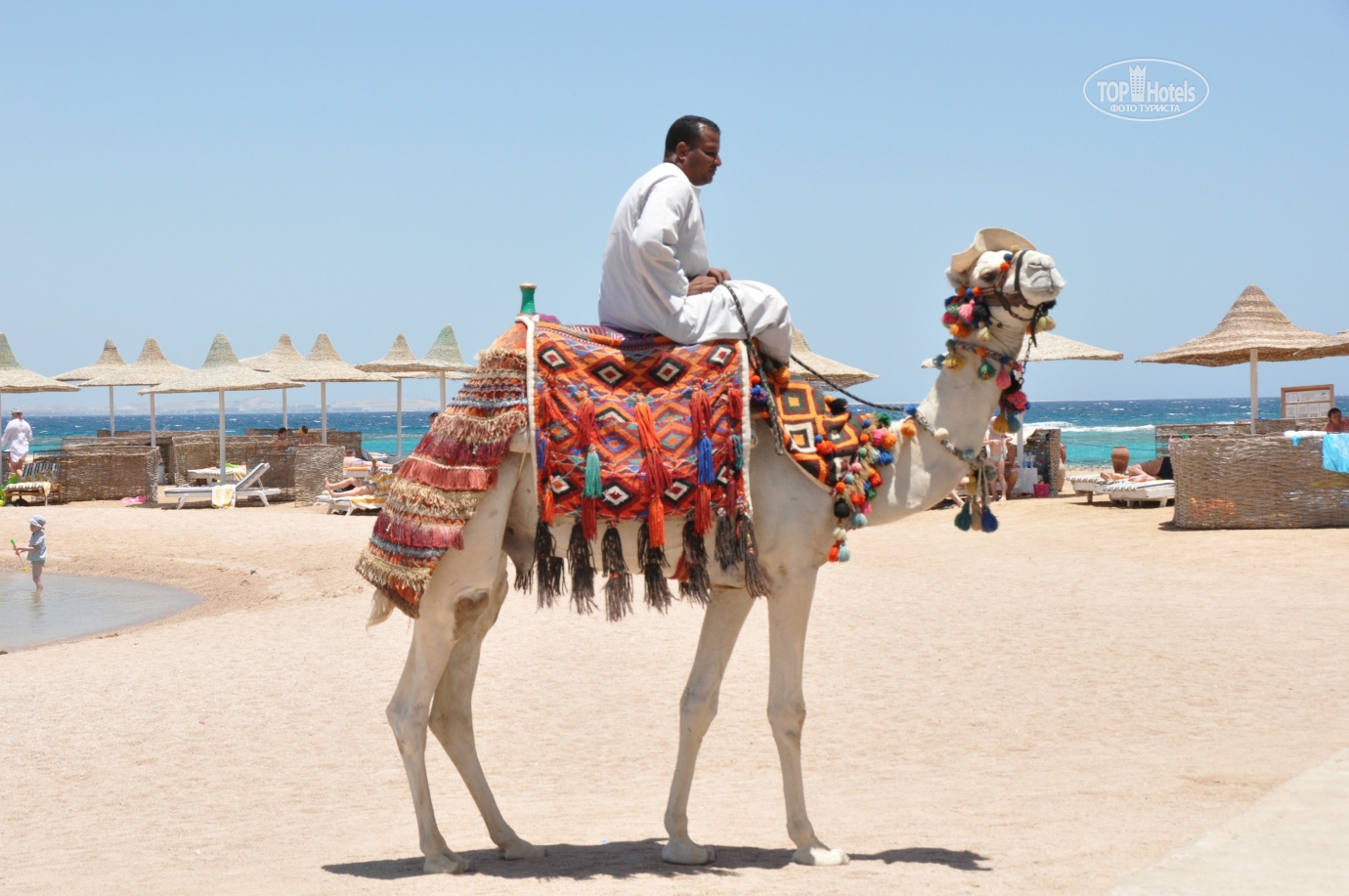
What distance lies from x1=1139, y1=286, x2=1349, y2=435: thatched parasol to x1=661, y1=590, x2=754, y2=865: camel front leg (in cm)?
1672

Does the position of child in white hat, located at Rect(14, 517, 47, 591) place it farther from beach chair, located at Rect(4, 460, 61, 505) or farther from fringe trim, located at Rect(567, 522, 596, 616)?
fringe trim, located at Rect(567, 522, 596, 616)

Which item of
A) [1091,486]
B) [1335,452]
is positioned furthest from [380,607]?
[1091,486]

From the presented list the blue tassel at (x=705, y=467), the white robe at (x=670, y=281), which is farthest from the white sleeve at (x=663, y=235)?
the blue tassel at (x=705, y=467)

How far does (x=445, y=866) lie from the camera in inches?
191

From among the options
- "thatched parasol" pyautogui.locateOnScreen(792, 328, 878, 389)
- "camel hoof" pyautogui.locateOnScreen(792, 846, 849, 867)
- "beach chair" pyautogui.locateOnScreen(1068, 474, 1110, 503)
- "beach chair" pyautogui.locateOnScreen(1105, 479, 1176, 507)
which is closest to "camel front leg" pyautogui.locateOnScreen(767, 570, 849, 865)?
"camel hoof" pyautogui.locateOnScreen(792, 846, 849, 867)

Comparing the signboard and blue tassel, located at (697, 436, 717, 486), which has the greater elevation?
the signboard

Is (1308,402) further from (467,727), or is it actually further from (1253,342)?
(467,727)

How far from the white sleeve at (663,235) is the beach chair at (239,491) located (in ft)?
→ 67.8

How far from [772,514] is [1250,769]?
120 inches

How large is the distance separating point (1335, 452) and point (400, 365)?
66.8ft

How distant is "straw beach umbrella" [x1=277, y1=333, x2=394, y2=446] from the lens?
2922cm

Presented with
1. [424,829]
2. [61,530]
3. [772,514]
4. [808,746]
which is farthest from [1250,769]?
[61,530]

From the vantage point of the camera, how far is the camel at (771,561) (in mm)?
4738

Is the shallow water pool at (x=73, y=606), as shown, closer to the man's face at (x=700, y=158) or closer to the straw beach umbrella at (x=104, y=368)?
the man's face at (x=700, y=158)
